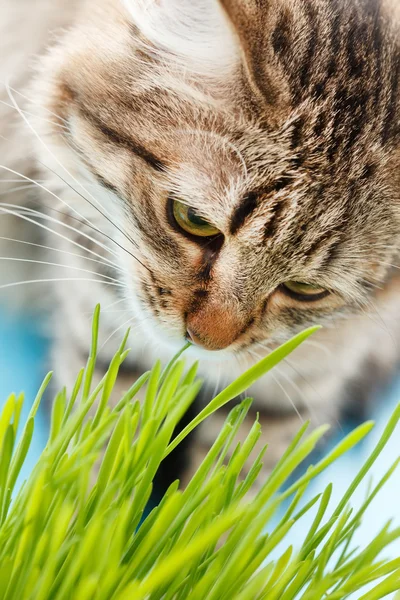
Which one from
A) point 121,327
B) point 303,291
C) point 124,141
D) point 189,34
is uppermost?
point 189,34

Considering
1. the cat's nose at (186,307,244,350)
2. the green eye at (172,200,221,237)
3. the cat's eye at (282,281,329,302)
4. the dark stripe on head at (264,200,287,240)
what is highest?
the dark stripe on head at (264,200,287,240)

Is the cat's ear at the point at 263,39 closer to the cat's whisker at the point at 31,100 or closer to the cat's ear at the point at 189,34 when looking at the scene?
the cat's ear at the point at 189,34

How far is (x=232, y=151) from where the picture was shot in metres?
0.54

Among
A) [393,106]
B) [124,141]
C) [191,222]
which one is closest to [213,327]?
[191,222]

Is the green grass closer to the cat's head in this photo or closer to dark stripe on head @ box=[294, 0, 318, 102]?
the cat's head

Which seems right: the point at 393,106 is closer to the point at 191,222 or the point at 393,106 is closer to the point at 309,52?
the point at 309,52

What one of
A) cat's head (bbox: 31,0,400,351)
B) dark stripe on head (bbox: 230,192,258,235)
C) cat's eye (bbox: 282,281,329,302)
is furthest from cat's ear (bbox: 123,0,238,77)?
cat's eye (bbox: 282,281,329,302)

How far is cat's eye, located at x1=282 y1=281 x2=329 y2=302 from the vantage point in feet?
2.10

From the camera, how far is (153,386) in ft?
1.02

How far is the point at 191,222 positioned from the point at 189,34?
0.20m

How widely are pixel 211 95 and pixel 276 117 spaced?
72 millimetres

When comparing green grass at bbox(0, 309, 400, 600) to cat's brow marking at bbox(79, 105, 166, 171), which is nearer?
green grass at bbox(0, 309, 400, 600)

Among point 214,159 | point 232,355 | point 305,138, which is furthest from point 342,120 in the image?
point 232,355

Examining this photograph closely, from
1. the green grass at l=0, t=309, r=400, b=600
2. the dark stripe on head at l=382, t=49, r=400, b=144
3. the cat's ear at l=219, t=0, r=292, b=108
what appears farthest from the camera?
the dark stripe on head at l=382, t=49, r=400, b=144
